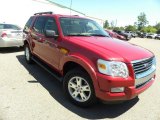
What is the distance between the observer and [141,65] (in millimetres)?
3812

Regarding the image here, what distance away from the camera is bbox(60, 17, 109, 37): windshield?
16.1 ft

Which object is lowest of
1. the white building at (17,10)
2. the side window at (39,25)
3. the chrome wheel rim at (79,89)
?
the chrome wheel rim at (79,89)

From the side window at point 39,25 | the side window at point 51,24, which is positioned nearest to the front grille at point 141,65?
the side window at point 51,24

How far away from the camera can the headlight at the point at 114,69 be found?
11.3 ft

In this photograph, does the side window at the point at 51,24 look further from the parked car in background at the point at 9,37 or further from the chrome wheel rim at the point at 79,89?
the parked car in background at the point at 9,37

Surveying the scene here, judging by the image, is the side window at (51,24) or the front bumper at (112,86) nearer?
the front bumper at (112,86)

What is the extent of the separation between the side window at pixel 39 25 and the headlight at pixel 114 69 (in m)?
2.91

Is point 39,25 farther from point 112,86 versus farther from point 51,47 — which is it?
point 112,86

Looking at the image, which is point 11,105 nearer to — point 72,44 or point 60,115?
point 60,115

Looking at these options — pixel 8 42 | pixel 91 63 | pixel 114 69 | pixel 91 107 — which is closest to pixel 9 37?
pixel 8 42

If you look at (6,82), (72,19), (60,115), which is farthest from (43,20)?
(60,115)

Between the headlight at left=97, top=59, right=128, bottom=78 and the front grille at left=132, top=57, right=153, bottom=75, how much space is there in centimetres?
24

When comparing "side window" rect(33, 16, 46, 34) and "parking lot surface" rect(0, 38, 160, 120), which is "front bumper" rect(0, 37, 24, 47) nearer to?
"side window" rect(33, 16, 46, 34)

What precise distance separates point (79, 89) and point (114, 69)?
3.24 feet
